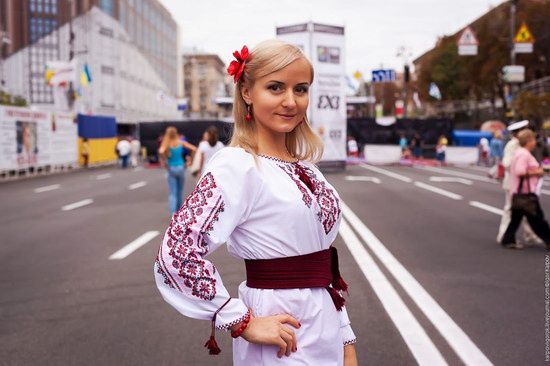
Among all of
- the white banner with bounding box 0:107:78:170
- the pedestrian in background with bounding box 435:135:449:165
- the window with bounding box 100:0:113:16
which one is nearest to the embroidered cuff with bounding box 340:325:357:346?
the white banner with bounding box 0:107:78:170

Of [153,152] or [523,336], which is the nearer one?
[523,336]

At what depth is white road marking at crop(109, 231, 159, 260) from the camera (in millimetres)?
8961

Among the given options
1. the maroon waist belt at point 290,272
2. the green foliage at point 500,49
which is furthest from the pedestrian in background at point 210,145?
the green foliage at point 500,49

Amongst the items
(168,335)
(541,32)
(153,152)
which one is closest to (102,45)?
(153,152)

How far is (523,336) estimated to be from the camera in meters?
5.09

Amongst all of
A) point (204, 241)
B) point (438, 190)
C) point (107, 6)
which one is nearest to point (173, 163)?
point (438, 190)

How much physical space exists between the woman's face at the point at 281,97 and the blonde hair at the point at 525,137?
8234 mm

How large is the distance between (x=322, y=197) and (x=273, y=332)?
479 millimetres

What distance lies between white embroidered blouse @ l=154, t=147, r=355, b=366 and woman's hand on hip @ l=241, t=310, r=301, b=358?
4 cm

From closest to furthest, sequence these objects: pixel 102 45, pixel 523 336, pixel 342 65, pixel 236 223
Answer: pixel 236 223
pixel 523 336
pixel 342 65
pixel 102 45

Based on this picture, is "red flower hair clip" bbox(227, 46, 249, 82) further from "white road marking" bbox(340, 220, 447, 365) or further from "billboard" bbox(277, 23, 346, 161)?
"billboard" bbox(277, 23, 346, 161)

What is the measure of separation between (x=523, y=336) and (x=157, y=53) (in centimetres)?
→ 9601

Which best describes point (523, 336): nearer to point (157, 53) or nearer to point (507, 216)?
point (507, 216)

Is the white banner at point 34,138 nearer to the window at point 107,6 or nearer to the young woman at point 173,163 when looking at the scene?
the young woman at point 173,163
